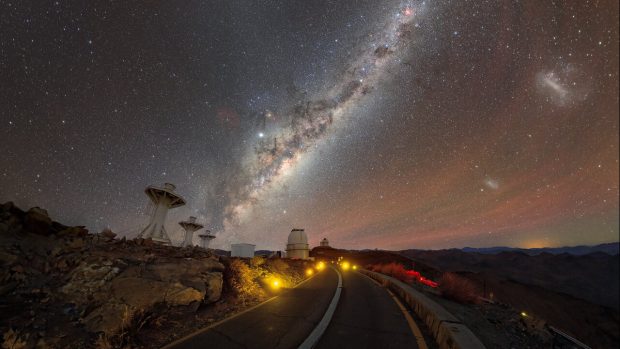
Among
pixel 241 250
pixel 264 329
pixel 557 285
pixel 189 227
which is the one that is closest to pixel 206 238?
pixel 189 227

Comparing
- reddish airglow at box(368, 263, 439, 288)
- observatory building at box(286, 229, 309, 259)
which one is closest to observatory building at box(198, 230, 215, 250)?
observatory building at box(286, 229, 309, 259)

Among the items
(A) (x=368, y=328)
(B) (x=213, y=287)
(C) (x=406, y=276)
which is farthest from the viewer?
(C) (x=406, y=276)

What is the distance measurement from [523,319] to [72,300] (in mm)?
11853

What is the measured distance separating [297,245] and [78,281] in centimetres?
5436

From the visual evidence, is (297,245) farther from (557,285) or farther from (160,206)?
(557,285)

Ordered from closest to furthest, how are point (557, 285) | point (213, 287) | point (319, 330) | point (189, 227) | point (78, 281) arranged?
1. point (319, 330)
2. point (78, 281)
3. point (213, 287)
4. point (189, 227)
5. point (557, 285)

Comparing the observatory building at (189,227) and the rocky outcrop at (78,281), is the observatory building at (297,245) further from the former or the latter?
the rocky outcrop at (78,281)

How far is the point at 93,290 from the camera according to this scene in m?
6.05

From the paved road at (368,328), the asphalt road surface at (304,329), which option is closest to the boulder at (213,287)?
the asphalt road surface at (304,329)

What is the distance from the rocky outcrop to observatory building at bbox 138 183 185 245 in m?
31.5

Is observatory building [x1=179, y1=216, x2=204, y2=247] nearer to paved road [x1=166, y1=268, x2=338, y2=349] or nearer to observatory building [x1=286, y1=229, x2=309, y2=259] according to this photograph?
observatory building [x1=286, y1=229, x2=309, y2=259]

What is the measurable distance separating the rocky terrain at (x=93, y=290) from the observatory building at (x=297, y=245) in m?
50.4

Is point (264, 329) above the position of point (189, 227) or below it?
below

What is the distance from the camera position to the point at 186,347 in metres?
4.46
